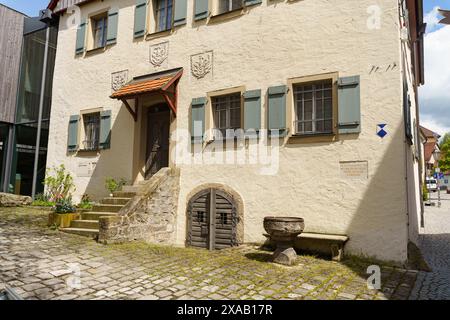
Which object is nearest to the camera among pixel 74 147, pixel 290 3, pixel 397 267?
pixel 397 267

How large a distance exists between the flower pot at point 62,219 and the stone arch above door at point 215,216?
2.79m

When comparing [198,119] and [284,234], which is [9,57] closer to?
[198,119]

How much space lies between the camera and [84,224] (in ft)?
24.7

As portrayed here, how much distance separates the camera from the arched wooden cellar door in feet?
24.3

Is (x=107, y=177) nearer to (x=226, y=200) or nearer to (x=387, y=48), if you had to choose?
(x=226, y=200)

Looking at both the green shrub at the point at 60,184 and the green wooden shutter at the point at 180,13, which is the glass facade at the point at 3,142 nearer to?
the green shrub at the point at 60,184

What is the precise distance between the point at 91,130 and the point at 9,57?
6.06m

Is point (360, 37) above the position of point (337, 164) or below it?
above

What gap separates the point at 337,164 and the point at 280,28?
3332mm

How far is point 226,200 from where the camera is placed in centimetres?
753
